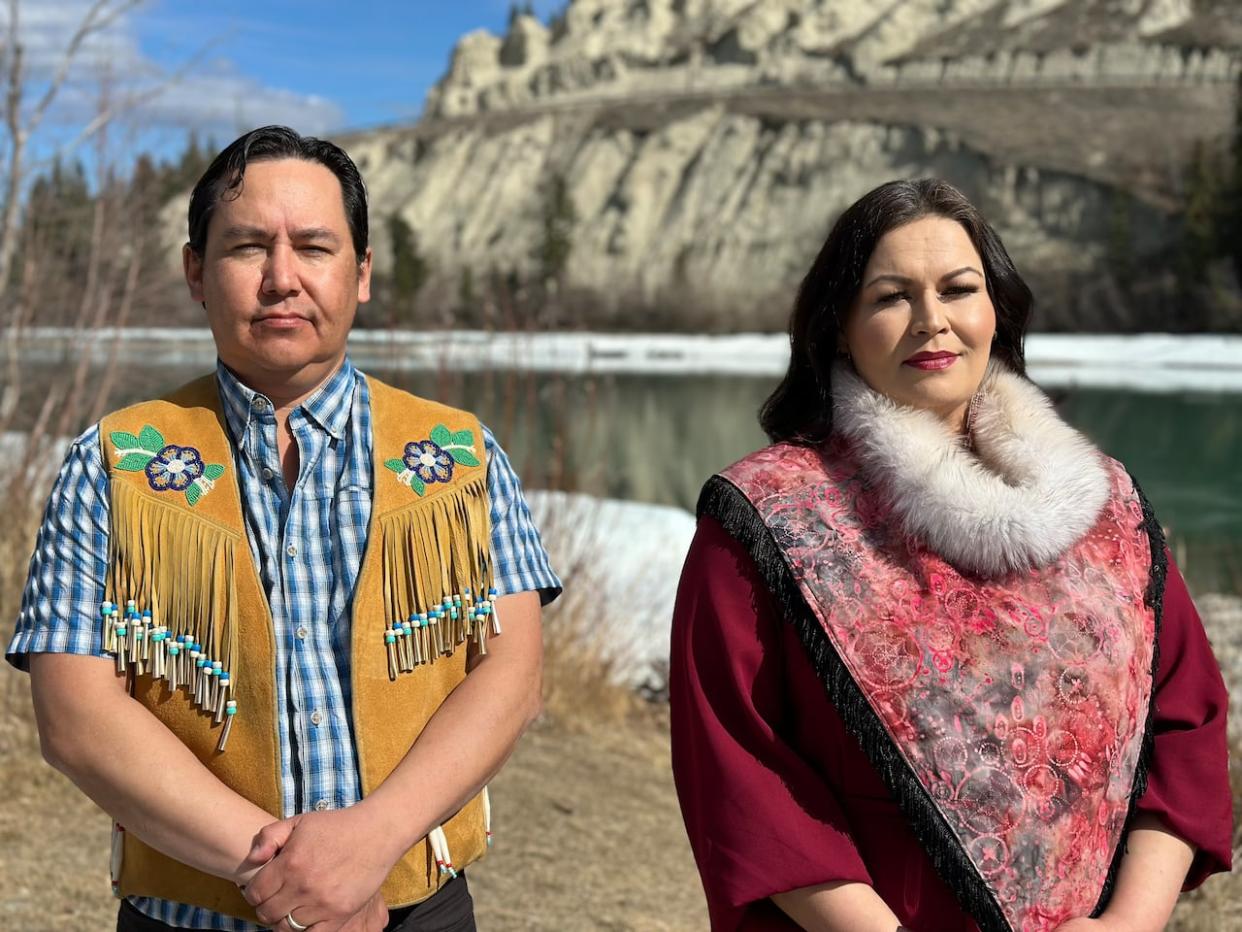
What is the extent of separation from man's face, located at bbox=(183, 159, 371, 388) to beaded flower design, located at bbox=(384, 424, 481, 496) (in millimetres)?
193

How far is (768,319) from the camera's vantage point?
47.0m

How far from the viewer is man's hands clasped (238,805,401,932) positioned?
1690 mm

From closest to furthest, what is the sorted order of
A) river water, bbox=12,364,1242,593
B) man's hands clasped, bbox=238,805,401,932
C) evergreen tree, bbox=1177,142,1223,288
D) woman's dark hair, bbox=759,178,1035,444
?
man's hands clasped, bbox=238,805,401,932
woman's dark hair, bbox=759,178,1035,444
river water, bbox=12,364,1242,593
evergreen tree, bbox=1177,142,1223,288

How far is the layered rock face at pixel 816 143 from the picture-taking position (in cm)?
4734

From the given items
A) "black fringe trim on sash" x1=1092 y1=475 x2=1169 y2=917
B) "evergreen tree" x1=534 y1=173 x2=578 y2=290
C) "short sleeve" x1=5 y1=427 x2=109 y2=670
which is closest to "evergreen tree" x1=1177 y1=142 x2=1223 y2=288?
"evergreen tree" x1=534 y1=173 x2=578 y2=290

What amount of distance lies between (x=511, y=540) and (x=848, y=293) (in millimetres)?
650

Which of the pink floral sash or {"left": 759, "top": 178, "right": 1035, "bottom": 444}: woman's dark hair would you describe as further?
{"left": 759, "top": 178, "right": 1035, "bottom": 444}: woman's dark hair

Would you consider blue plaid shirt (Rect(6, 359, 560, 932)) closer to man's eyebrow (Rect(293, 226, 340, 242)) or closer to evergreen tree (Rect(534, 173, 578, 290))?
man's eyebrow (Rect(293, 226, 340, 242))

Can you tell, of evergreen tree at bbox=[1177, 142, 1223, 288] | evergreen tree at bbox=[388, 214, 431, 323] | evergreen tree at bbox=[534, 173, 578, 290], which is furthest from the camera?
evergreen tree at bbox=[534, 173, 578, 290]

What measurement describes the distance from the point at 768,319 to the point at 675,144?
12351 mm

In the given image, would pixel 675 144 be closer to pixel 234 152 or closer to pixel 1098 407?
pixel 1098 407

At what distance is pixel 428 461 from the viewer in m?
1.94

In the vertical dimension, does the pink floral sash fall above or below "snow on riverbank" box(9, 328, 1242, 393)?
above

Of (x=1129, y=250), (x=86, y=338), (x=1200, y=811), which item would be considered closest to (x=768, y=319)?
(x=1129, y=250)
